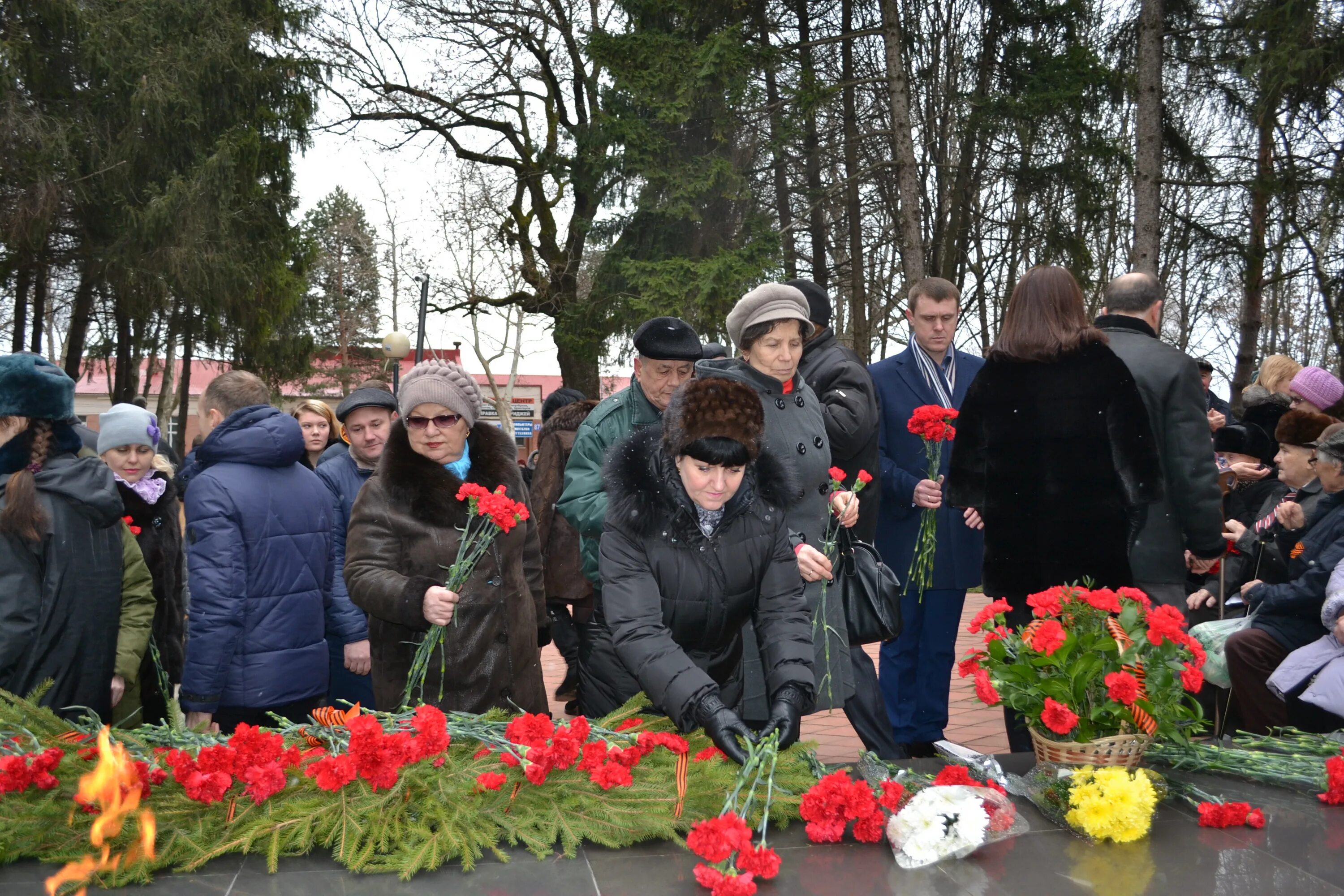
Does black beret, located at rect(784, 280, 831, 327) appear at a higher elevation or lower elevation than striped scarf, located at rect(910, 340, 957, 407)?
higher

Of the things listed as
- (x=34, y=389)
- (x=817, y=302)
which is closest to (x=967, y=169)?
(x=817, y=302)

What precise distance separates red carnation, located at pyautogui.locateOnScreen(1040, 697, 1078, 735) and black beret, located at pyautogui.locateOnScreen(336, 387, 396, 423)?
3051 mm

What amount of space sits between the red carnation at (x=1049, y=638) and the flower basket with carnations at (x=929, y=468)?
151cm

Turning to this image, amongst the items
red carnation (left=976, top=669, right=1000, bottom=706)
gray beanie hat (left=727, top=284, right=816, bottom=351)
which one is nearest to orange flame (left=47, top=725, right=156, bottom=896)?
red carnation (left=976, top=669, right=1000, bottom=706)

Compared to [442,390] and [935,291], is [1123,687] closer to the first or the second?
[442,390]

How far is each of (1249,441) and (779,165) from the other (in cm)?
1012

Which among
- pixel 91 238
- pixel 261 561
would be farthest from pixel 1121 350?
pixel 91 238

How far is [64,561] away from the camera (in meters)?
3.67

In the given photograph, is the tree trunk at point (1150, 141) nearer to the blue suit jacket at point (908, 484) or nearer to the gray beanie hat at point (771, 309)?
the blue suit jacket at point (908, 484)

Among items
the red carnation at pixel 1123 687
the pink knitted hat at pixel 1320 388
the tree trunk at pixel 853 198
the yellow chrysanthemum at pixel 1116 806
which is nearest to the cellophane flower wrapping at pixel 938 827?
the yellow chrysanthemum at pixel 1116 806

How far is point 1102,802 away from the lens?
2.82 m

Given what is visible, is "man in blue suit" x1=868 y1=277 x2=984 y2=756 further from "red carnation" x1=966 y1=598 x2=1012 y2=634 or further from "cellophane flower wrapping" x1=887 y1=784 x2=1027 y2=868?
"cellophane flower wrapping" x1=887 y1=784 x2=1027 y2=868

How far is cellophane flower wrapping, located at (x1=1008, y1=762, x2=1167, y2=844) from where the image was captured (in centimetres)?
280

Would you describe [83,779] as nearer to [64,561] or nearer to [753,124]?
[64,561]
